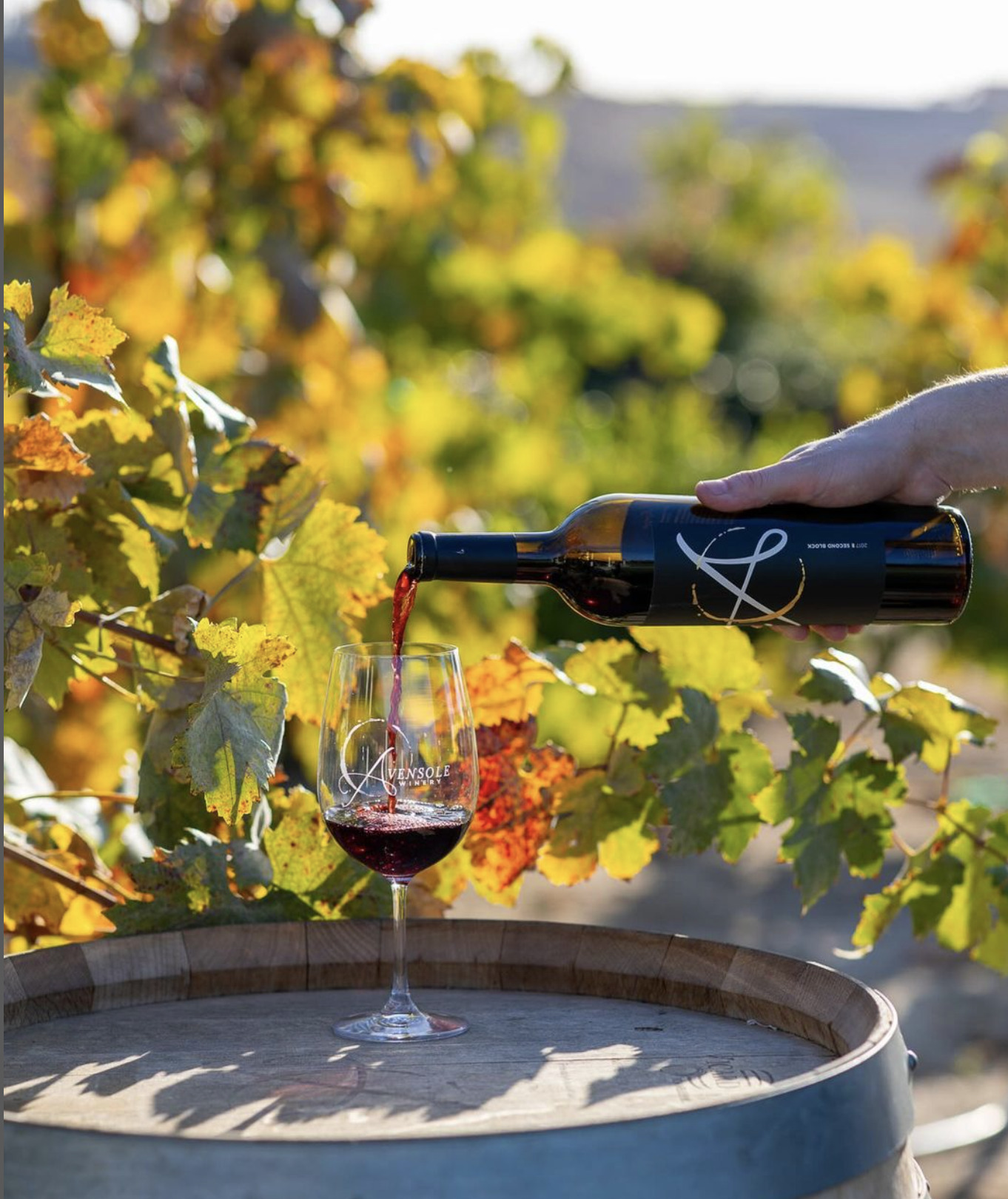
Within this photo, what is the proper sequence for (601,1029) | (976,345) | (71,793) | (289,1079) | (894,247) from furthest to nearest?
1. (894,247)
2. (976,345)
3. (71,793)
4. (601,1029)
5. (289,1079)

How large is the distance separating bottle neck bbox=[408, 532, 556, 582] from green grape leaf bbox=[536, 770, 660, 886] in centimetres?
23

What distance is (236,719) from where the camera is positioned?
4.42 ft

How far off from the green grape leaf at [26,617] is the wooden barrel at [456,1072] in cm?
27

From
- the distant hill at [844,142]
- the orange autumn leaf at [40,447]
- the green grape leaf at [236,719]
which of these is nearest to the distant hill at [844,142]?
the distant hill at [844,142]

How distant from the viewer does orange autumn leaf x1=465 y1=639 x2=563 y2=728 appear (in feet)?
5.64

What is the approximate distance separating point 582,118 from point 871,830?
240ft

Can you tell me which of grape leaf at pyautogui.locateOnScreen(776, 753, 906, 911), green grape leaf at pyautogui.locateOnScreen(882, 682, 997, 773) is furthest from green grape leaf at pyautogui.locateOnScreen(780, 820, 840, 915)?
green grape leaf at pyautogui.locateOnScreen(882, 682, 997, 773)

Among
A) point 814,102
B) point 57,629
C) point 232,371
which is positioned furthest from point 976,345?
point 814,102

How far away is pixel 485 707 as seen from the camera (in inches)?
67.7

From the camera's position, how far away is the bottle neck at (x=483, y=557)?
5.10ft

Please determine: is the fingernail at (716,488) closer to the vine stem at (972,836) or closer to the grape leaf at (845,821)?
the grape leaf at (845,821)

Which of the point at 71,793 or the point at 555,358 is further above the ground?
the point at 555,358

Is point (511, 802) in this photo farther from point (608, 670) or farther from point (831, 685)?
point (831, 685)

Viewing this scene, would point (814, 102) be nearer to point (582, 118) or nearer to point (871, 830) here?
point (582, 118)
